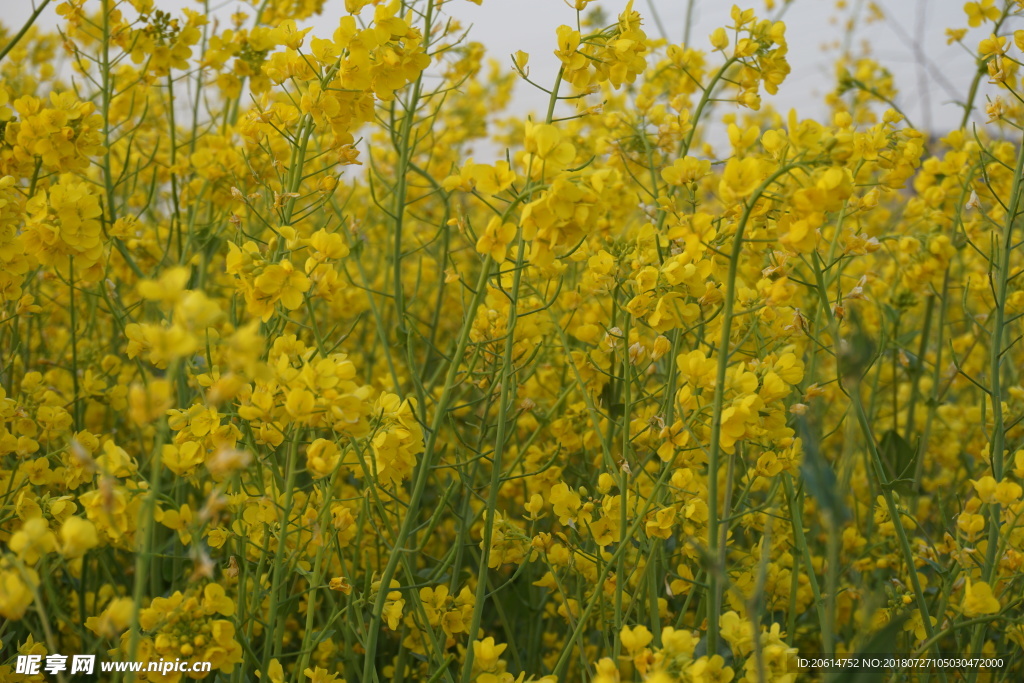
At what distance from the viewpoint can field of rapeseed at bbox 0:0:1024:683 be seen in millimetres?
1130

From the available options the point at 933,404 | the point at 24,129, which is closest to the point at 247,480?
the point at 24,129

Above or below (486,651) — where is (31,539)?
above

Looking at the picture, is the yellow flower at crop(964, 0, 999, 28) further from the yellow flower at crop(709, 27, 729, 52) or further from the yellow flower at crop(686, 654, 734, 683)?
the yellow flower at crop(686, 654, 734, 683)

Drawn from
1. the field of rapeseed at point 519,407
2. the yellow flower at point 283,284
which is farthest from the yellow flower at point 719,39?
the yellow flower at point 283,284

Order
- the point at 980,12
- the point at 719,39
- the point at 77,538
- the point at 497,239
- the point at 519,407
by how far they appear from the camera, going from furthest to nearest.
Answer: the point at 980,12
the point at 719,39
the point at 519,407
the point at 497,239
the point at 77,538

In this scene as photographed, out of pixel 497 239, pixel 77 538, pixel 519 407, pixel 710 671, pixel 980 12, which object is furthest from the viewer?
pixel 980 12

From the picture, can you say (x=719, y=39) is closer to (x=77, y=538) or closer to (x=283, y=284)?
(x=283, y=284)

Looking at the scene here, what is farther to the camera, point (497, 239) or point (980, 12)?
point (980, 12)

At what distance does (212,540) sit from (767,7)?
9.51 ft

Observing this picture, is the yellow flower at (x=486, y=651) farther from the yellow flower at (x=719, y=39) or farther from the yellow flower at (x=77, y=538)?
the yellow flower at (x=719, y=39)

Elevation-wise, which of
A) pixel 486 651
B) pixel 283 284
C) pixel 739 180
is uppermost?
pixel 739 180

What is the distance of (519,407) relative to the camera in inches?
65.4

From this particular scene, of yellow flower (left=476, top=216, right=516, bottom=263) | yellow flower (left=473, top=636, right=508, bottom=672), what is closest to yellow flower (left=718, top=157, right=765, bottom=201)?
yellow flower (left=476, top=216, right=516, bottom=263)

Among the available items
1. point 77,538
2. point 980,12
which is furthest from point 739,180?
point 980,12
